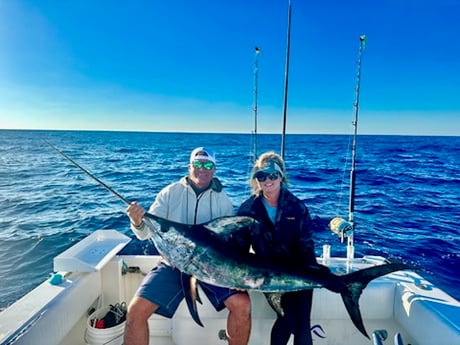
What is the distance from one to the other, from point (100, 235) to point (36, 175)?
16.6 meters

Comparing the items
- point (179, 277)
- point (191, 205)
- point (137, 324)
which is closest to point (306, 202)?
point (191, 205)

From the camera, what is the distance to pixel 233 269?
82.3 inches

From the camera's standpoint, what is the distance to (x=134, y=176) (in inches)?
640

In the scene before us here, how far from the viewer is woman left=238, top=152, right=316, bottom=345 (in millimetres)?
2357

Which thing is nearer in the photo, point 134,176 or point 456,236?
point 456,236

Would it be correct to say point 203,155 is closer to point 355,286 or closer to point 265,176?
point 265,176

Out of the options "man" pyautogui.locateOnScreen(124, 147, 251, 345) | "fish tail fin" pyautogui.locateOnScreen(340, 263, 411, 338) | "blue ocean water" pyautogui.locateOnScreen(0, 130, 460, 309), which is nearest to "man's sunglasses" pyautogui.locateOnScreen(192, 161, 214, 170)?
"man" pyautogui.locateOnScreen(124, 147, 251, 345)

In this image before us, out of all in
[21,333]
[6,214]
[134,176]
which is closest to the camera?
[21,333]

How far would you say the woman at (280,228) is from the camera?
2.36 metres

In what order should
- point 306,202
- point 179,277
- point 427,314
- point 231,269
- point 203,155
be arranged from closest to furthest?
point 231,269 → point 427,314 → point 179,277 → point 203,155 → point 306,202

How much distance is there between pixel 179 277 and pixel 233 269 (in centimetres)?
67

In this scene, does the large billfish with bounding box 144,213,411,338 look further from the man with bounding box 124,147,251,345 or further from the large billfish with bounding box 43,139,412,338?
the man with bounding box 124,147,251,345

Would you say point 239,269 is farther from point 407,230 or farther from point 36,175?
point 36,175

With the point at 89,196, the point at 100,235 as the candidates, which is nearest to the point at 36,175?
the point at 89,196
